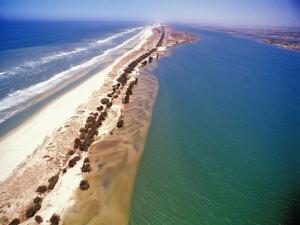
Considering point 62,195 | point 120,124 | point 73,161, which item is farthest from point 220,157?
point 62,195

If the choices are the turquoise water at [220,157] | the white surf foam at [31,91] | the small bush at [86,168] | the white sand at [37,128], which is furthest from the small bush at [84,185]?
the white surf foam at [31,91]

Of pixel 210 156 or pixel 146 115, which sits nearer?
pixel 210 156

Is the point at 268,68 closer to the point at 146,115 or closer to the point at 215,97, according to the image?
the point at 215,97

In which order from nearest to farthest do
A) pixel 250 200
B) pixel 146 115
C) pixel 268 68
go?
pixel 250 200 → pixel 146 115 → pixel 268 68

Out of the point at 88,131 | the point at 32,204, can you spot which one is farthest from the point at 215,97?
the point at 32,204

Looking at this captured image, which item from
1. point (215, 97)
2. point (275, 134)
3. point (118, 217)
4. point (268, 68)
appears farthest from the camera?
point (268, 68)

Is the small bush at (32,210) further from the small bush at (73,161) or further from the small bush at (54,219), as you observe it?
the small bush at (73,161)

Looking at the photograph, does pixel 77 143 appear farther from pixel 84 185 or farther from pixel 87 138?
pixel 84 185
